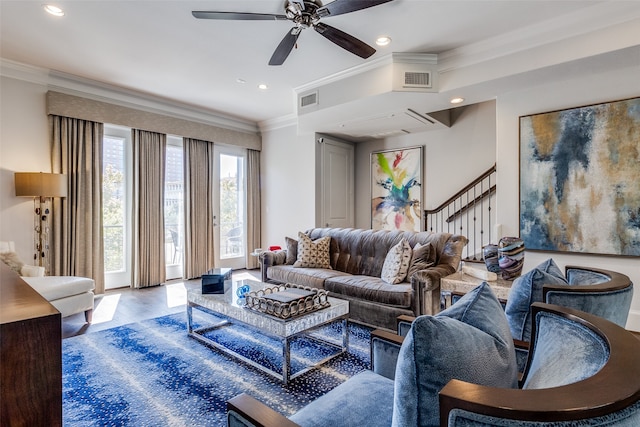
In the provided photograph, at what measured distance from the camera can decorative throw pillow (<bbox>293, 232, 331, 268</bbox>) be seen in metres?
3.91

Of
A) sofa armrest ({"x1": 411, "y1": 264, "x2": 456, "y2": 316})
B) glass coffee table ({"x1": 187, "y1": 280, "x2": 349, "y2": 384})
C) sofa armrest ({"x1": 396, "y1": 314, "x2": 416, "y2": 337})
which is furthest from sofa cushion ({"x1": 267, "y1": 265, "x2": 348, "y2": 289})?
sofa armrest ({"x1": 396, "y1": 314, "x2": 416, "y2": 337})

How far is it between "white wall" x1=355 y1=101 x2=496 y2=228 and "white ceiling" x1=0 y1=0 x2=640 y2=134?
1.68m

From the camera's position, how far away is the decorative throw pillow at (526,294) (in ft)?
4.29

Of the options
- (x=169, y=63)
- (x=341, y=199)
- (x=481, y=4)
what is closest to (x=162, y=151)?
(x=169, y=63)

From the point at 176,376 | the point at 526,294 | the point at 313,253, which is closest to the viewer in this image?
the point at 526,294

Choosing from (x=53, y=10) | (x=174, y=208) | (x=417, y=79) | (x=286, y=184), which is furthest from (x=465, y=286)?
(x=174, y=208)

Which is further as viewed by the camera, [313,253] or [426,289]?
[313,253]

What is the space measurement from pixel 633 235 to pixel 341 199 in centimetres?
385

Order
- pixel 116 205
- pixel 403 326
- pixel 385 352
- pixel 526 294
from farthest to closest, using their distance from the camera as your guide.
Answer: pixel 116 205
pixel 403 326
pixel 385 352
pixel 526 294

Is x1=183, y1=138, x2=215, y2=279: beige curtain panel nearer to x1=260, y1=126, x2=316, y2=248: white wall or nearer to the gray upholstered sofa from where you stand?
x1=260, y1=126, x2=316, y2=248: white wall

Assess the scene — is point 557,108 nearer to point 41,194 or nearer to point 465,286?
point 465,286

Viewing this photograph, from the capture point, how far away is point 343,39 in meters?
2.62

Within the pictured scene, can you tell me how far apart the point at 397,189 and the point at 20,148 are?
5.10 meters

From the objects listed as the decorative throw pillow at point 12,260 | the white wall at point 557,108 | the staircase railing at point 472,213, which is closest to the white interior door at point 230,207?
the decorative throw pillow at point 12,260
